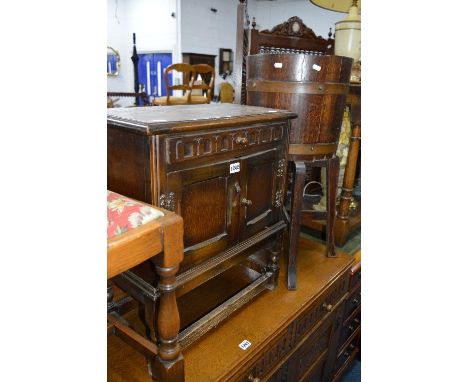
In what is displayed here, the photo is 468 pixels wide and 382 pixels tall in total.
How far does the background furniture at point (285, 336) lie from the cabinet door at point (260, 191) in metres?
0.39

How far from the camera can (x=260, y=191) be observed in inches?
58.5

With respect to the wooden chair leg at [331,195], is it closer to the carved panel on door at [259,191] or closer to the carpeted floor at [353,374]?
the carved panel on door at [259,191]

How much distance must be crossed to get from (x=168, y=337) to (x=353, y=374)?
1954mm

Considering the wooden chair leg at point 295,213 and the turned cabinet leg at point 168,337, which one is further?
the wooden chair leg at point 295,213

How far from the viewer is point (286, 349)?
5.24ft

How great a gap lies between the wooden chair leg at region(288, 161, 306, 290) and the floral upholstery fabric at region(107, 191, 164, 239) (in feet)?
3.07

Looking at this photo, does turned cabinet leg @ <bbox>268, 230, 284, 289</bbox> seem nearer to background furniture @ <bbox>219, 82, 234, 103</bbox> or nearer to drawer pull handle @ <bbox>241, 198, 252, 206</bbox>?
drawer pull handle @ <bbox>241, 198, 252, 206</bbox>

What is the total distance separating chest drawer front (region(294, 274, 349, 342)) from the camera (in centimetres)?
167

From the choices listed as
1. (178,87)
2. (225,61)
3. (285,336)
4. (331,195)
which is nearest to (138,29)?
(225,61)

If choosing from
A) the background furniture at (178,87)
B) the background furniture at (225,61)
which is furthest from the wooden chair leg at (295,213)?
the background furniture at (225,61)

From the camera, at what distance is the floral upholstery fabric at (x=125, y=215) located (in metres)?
0.78
